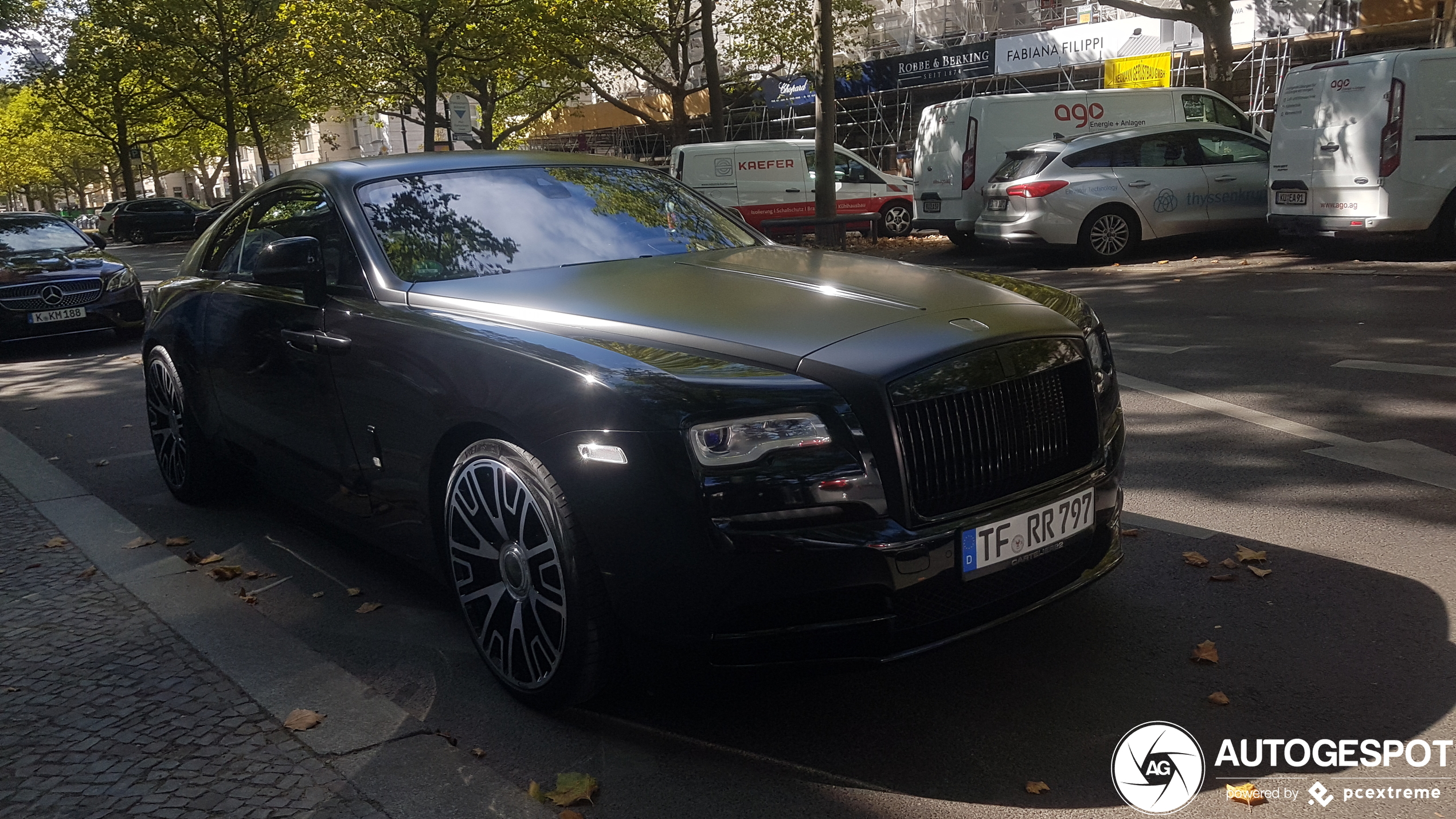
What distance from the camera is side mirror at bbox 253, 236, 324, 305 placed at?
4102mm

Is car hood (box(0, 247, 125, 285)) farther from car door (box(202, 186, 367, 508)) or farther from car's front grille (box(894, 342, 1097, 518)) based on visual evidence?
car's front grille (box(894, 342, 1097, 518))

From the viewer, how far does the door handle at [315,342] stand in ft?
13.3

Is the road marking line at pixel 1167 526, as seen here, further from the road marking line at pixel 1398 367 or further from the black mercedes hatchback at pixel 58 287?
the black mercedes hatchback at pixel 58 287

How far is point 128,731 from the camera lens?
3324 millimetres

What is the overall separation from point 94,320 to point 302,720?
10.6 meters

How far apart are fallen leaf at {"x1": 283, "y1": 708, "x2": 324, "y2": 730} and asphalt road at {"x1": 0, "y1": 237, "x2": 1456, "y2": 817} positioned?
24 centimetres

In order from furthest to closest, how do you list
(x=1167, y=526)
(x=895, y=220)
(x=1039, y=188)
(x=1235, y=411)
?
(x=895, y=220) → (x=1039, y=188) → (x=1235, y=411) → (x=1167, y=526)

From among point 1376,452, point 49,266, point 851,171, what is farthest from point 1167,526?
point 851,171

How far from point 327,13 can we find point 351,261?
30517 millimetres

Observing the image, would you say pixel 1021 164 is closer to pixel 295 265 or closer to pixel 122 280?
pixel 122 280

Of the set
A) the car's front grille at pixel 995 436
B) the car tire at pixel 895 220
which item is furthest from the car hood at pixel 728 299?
the car tire at pixel 895 220

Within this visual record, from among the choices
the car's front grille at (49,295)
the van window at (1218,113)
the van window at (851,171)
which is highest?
the van window at (1218,113)

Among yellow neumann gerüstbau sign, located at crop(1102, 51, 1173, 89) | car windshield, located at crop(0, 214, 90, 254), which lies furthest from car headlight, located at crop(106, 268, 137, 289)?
yellow neumann gerüstbau sign, located at crop(1102, 51, 1173, 89)

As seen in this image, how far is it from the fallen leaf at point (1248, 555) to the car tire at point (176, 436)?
4378 mm
